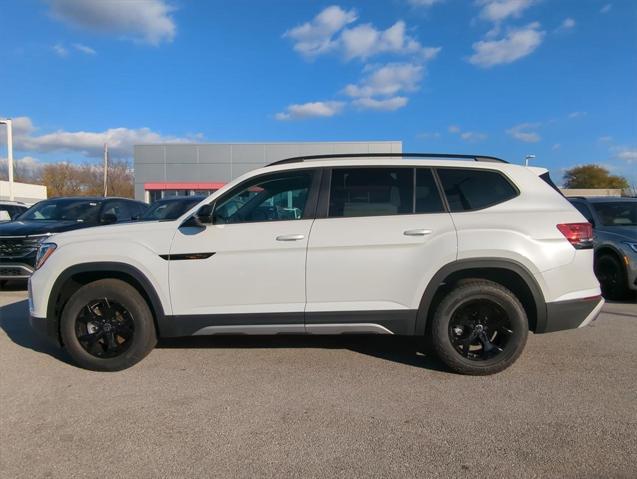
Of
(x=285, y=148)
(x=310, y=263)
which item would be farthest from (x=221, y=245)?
(x=285, y=148)

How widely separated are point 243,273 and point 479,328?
2.16 meters

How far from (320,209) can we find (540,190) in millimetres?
2033

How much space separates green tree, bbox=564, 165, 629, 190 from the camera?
7125cm

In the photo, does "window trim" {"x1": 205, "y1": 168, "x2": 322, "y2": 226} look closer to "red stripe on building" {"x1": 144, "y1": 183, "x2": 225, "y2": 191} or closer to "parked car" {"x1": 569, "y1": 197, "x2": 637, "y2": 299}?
"parked car" {"x1": 569, "y1": 197, "x2": 637, "y2": 299}

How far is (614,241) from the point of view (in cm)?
770

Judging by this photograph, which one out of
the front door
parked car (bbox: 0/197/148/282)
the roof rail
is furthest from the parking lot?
parked car (bbox: 0/197/148/282)

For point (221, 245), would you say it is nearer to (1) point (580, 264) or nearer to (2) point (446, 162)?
(2) point (446, 162)

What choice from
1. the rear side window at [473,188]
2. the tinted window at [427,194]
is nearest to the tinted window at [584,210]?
the rear side window at [473,188]

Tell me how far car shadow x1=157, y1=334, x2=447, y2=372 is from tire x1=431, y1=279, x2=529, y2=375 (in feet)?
1.65

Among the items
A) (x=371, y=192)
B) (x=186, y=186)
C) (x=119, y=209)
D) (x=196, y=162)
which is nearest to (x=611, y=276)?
(x=371, y=192)

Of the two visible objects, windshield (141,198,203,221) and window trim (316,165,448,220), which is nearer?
window trim (316,165,448,220)

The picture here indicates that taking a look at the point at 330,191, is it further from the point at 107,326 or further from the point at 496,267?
the point at 107,326

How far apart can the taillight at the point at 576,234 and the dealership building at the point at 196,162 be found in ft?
105

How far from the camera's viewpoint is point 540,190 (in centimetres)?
436
